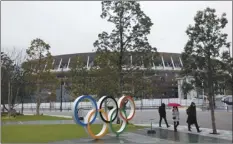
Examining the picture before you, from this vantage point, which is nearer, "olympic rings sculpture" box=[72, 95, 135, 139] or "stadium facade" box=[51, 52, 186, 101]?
"olympic rings sculpture" box=[72, 95, 135, 139]

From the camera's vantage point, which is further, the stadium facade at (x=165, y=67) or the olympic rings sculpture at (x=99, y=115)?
the stadium facade at (x=165, y=67)

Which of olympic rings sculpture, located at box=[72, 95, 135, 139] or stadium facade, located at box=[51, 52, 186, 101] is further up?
stadium facade, located at box=[51, 52, 186, 101]

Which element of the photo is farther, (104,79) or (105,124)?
(104,79)

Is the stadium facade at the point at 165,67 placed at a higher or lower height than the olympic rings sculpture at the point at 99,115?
higher

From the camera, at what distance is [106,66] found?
23219mm

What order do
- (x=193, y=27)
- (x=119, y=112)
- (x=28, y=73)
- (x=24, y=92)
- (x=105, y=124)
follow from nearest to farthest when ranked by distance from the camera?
(x=105, y=124) < (x=119, y=112) < (x=193, y=27) < (x=28, y=73) < (x=24, y=92)

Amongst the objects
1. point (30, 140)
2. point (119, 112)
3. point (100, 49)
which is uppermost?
point (100, 49)

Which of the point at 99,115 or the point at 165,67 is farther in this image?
the point at 165,67

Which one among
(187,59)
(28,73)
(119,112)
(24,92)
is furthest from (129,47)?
(24,92)

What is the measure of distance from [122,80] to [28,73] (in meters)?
15.6

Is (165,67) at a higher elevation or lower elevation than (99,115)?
higher

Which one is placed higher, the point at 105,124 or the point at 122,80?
the point at 122,80

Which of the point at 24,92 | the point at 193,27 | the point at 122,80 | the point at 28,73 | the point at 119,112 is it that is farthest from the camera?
the point at 24,92

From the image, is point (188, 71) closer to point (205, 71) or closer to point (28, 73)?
point (205, 71)
